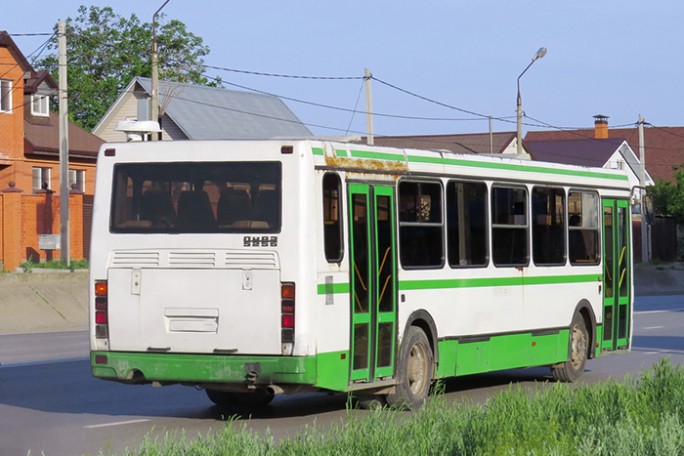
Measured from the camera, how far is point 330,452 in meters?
Result: 8.80

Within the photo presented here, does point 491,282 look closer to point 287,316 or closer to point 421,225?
point 421,225

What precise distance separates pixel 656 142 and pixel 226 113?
43.7m

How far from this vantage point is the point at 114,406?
15.3 meters

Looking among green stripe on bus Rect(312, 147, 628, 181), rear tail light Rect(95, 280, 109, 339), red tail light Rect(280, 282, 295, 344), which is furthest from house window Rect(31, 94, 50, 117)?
red tail light Rect(280, 282, 295, 344)

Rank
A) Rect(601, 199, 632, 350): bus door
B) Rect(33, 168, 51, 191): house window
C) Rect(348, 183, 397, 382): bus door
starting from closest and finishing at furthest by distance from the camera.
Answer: Rect(348, 183, 397, 382): bus door → Rect(601, 199, 632, 350): bus door → Rect(33, 168, 51, 191): house window

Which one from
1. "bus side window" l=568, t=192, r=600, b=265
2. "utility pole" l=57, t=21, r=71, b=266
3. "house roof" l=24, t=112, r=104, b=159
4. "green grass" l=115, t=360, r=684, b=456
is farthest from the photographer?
"house roof" l=24, t=112, r=104, b=159

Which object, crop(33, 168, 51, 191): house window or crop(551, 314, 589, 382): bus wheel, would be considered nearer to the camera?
crop(551, 314, 589, 382): bus wheel

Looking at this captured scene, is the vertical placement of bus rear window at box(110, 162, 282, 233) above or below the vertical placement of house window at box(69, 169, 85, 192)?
below

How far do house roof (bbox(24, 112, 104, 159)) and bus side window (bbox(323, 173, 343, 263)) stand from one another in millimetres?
38714

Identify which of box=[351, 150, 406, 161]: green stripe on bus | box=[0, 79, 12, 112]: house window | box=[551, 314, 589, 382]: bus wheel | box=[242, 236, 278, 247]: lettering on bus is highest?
box=[0, 79, 12, 112]: house window

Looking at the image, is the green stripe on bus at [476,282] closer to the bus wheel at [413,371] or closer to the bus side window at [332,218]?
the bus side window at [332,218]

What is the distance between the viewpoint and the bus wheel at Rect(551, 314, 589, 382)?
18.6 meters

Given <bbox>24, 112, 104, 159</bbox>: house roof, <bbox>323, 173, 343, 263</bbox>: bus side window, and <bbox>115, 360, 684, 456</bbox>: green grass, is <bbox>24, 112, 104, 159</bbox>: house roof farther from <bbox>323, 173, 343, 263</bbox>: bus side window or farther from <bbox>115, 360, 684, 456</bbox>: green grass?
<bbox>115, 360, 684, 456</bbox>: green grass

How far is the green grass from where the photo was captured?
8.62 m
